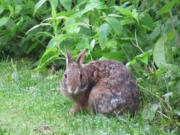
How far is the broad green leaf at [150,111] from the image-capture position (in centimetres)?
527

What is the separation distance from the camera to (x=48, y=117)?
5344 mm

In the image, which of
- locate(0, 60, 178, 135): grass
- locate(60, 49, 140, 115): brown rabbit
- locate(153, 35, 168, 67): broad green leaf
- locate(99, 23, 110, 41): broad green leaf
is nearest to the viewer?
locate(0, 60, 178, 135): grass

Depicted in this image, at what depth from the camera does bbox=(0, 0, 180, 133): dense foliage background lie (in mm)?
5203

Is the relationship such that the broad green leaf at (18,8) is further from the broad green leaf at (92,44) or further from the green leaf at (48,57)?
the broad green leaf at (92,44)

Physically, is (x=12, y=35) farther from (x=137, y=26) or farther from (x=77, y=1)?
(x=137, y=26)

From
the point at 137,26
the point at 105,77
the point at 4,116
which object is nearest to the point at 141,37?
the point at 137,26

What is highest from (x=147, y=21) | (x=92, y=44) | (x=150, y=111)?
(x=147, y=21)

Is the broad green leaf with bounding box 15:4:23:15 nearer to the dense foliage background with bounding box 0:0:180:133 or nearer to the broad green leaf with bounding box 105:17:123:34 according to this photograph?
the dense foliage background with bounding box 0:0:180:133

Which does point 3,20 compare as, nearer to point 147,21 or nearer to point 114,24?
point 114,24

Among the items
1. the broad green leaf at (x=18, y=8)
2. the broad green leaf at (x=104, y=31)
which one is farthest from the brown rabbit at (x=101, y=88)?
the broad green leaf at (x=18, y=8)

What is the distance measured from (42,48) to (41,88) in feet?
6.23

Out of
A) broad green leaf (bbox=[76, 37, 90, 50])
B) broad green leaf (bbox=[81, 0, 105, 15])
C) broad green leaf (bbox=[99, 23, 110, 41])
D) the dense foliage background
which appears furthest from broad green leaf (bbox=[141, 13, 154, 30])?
broad green leaf (bbox=[76, 37, 90, 50])

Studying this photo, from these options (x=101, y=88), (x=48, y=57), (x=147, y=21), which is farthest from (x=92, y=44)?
(x=101, y=88)

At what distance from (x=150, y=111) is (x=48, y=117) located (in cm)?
135
